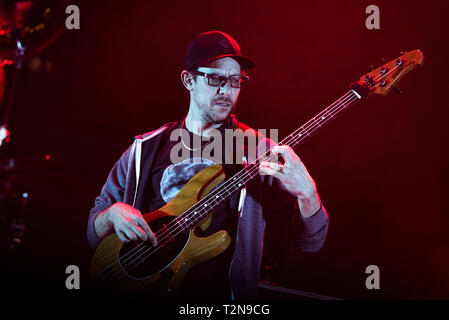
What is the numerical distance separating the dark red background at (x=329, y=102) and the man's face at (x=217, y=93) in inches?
28.1

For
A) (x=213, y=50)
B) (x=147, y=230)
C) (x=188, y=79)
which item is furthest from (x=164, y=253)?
(x=213, y=50)

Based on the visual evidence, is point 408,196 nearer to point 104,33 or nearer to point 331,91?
point 331,91

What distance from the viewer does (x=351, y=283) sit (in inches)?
104

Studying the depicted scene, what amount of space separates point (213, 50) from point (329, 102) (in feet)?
3.67

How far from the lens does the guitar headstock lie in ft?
5.98

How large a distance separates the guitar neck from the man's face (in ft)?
1.32

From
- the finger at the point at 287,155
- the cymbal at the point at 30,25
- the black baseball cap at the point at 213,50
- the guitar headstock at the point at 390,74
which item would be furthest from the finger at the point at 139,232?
the cymbal at the point at 30,25

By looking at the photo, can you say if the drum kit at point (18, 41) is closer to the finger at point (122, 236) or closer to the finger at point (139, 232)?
the finger at point (122, 236)

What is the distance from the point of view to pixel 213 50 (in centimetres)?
197

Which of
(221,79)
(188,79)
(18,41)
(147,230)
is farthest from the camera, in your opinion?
(18,41)

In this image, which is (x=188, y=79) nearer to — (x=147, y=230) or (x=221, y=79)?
(x=221, y=79)
